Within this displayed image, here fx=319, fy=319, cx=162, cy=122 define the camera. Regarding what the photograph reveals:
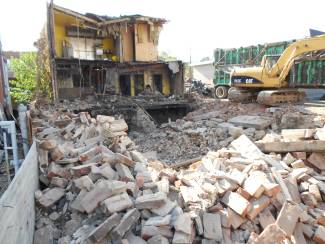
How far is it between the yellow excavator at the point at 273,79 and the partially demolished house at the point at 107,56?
262 inches

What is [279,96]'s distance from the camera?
13.2 meters

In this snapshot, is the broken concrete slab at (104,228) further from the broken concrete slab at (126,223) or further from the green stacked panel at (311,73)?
the green stacked panel at (311,73)

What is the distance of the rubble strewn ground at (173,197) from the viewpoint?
451 centimetres

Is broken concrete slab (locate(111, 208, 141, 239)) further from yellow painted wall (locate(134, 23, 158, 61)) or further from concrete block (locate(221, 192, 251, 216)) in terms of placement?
yellow painted wall (locate(134, 23, 158, 61))

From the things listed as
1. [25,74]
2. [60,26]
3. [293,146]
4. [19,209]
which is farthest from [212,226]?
[25,74]

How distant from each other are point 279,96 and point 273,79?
75 cm

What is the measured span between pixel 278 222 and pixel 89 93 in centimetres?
1462

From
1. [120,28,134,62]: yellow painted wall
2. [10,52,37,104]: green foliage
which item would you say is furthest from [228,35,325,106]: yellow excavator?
[10,52,37,104]: green foliage

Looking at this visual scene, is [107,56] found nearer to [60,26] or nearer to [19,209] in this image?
[60,26]

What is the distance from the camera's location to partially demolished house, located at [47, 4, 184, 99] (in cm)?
1762

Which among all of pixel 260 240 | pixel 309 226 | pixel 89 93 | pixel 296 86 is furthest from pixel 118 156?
pixel 89 93

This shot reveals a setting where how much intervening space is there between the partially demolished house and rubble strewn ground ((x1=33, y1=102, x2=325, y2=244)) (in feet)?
33.2

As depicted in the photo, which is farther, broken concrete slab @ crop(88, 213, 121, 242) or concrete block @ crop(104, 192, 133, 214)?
concrete block @ crop(104, 192, 133, 214)

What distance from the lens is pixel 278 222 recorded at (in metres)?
5.15
